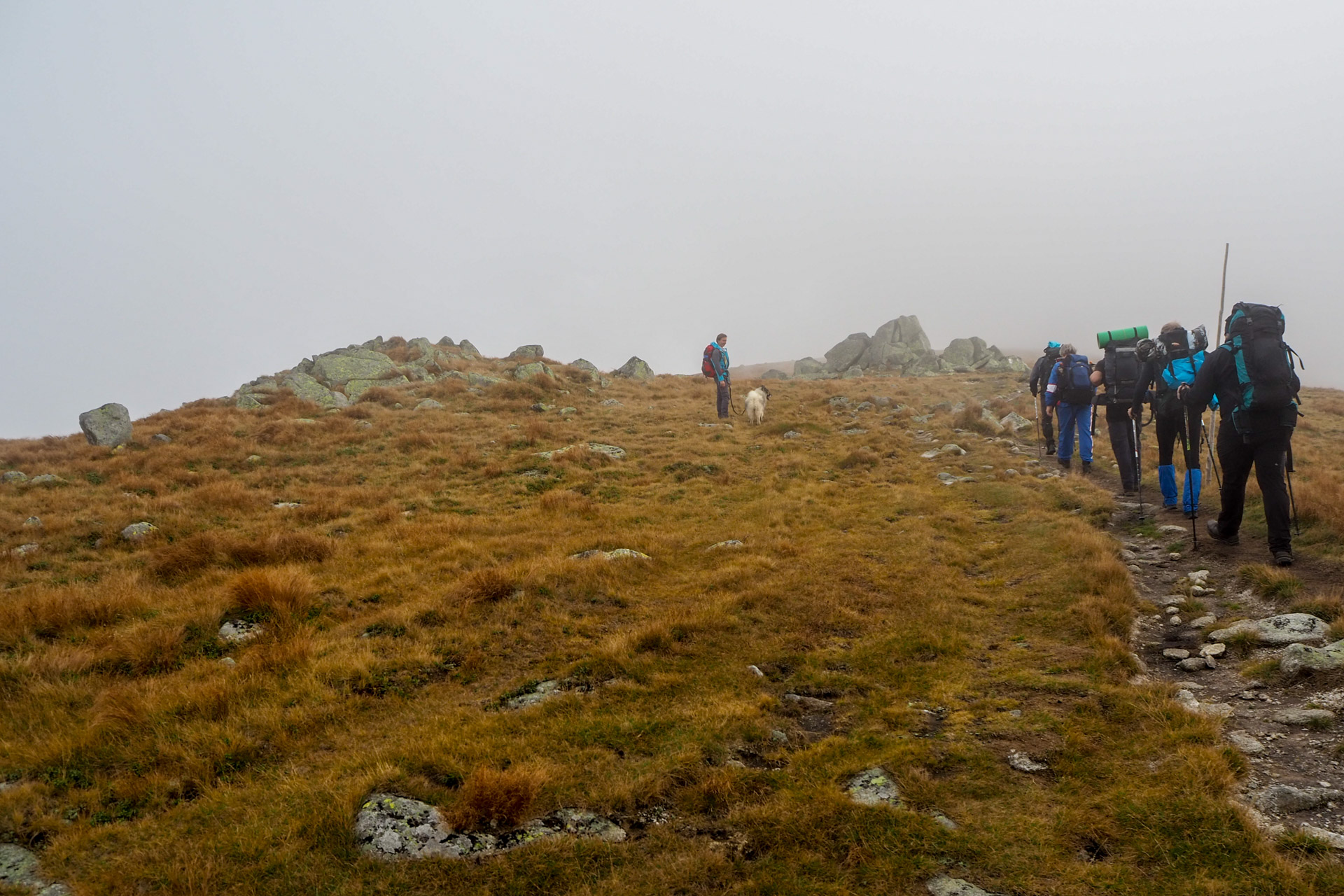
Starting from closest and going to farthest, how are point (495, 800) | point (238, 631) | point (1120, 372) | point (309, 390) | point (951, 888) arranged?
point (951, 888), point (495, 800), point (238, 631), point (1120, 372), point (309, 390)

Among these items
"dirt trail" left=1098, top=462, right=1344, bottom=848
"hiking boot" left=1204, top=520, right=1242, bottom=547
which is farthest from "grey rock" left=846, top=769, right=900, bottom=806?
→ "hiking boot" left=1204, top=520, right=1242, bottom=547

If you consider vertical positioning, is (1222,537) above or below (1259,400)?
below

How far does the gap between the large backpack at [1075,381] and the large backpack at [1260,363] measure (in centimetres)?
724

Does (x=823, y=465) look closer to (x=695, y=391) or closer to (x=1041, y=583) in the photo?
(x=1041, y=583)

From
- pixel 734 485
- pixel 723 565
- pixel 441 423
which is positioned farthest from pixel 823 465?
pixel 441 423

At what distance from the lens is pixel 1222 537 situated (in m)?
9.70

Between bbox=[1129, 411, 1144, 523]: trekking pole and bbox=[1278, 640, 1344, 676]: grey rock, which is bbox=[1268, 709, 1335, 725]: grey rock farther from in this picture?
bbox=[1129, 411, 1144, 523]: trekking pole

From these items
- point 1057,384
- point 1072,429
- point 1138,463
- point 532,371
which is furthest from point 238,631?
point 532,371

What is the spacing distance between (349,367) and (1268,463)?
33344 mm

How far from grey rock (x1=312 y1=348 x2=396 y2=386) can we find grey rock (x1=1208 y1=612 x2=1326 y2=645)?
30509 millimetres

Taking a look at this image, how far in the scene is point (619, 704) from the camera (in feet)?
20.7

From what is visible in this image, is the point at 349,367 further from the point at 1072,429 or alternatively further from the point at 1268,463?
the point at 1268,463

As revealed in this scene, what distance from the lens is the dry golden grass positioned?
13.9 feet

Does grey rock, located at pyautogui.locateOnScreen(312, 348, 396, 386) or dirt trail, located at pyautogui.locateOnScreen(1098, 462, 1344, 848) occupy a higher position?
grey rock, located at pyautogui.locateOnScreen(312, 348, 396, 386)
